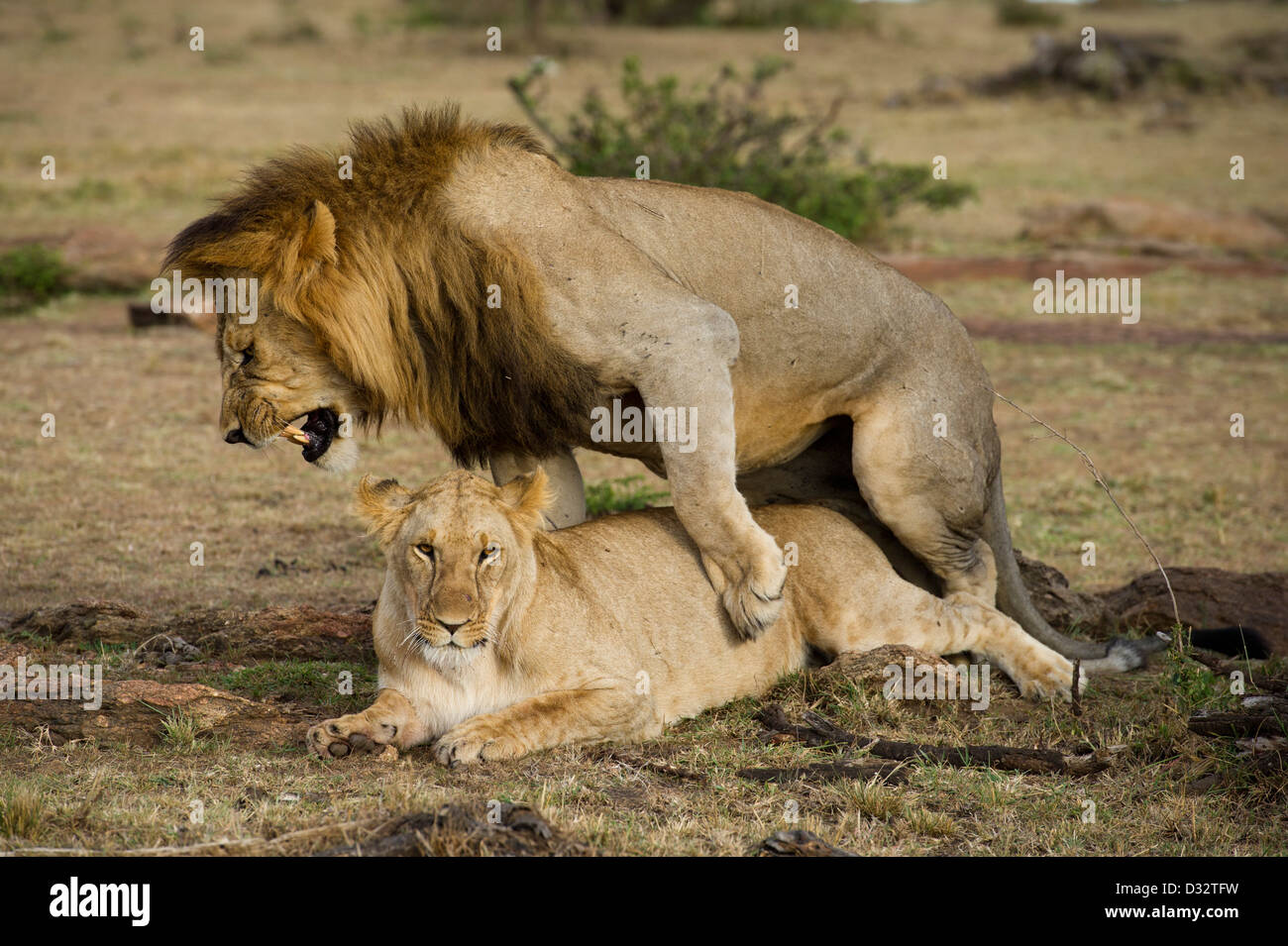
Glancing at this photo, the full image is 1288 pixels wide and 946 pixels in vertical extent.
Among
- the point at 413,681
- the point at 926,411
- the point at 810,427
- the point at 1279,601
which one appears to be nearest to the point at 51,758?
the point at 413,681

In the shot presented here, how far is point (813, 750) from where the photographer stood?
487 centimetres

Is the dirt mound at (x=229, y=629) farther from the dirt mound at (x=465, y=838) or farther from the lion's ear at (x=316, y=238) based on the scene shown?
the dirt mound at (x=465, y=838)

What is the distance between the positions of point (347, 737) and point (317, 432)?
1135 millimetres

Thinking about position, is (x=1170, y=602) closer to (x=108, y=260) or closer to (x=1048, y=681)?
(x=1048, y=681)

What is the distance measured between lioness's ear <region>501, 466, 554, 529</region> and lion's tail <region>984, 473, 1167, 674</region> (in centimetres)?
200

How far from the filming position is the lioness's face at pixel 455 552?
4.46m

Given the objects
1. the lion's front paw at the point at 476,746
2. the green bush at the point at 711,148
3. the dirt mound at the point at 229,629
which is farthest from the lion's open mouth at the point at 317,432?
the green bush at the point at 711,148

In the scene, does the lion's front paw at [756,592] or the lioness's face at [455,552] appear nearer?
the lioness's face at [455,552]

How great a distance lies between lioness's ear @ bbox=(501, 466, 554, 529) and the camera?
4871 mm

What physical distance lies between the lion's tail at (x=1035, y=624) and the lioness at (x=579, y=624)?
29cm

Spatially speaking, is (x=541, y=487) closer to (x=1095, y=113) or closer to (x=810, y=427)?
(x=810, y=427)

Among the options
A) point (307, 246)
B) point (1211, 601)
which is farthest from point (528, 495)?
point (1211, 601)
